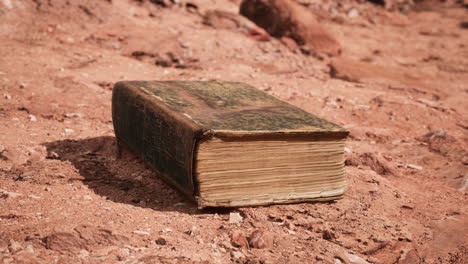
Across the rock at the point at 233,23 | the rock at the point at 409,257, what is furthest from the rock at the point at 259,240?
the rock at the point at 233,23

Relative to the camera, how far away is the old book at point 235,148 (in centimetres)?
212

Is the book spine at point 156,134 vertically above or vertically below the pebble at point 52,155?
above

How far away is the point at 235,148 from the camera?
7.07 ft

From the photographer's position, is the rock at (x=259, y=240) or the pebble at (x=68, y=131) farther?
the pebble at (x=68, y=131)

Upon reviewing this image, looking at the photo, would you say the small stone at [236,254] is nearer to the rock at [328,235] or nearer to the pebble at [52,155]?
the rock at [328,235]

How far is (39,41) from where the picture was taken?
4.90 meters

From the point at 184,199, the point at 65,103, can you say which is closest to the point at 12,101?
the point at 65,103

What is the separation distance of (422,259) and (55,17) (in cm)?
448

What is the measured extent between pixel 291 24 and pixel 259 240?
182 inches

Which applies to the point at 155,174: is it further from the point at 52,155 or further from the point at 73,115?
the point at 73,115

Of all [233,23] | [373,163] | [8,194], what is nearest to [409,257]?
[373,163]

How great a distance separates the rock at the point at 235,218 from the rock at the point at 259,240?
135mm

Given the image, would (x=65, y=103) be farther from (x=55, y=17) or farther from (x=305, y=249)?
(x=305, y=249)

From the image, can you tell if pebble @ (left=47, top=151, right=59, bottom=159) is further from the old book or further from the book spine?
the old book
